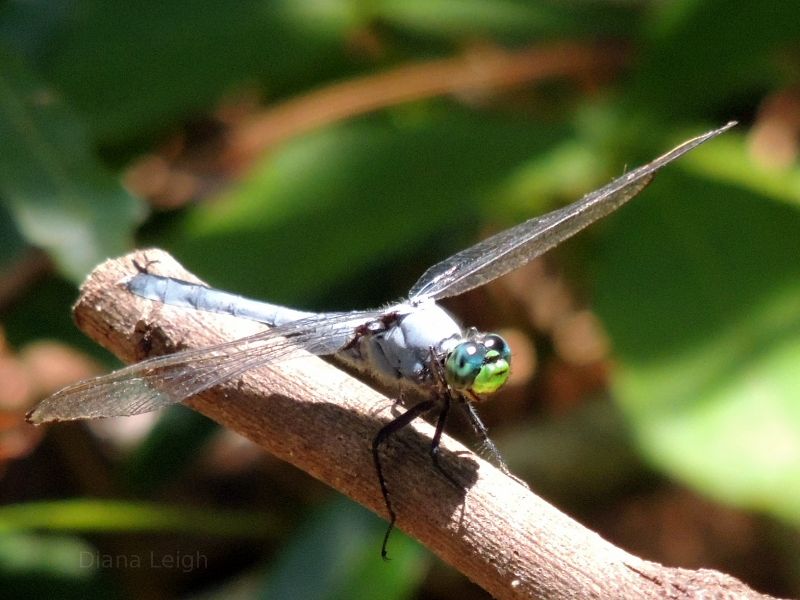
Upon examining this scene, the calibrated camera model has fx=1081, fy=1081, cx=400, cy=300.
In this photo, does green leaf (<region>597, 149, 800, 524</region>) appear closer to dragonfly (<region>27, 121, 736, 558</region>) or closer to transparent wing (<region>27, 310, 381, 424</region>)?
dragonfly (<region>27, 121, 736, 558</region>)

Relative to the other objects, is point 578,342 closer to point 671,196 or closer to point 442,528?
point 671,196

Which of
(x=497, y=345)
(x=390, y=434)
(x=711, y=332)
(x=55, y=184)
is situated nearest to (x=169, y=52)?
(x=55, y=184)

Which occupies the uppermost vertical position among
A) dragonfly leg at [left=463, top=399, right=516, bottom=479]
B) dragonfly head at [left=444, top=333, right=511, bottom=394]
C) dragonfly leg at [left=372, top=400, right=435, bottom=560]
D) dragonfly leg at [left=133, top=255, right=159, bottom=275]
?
dragonfly leg at [left=133, top=255, right=159, bottom=275]

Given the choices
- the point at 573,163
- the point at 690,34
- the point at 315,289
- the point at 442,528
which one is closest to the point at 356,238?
the point at 315,289

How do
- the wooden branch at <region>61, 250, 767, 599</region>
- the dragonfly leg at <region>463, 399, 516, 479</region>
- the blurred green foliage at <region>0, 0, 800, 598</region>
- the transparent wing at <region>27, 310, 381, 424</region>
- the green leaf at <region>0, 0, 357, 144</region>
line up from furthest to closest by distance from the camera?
1. the green leaf at <region>0, 0, 357, 144</region>
2. the blurred green foliage at <region>0, 0, 800, 598</region>
3. the dragonfly leg at <region>463, 399, 516, 479</region>
4. the transparent wing at <region>27, 310, 381, 424</region>
5. the wooden branch at <region>61, 250, 767, 599</region>

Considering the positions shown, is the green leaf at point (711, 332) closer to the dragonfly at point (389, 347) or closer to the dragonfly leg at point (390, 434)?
the dragonfly at point (389, 347)

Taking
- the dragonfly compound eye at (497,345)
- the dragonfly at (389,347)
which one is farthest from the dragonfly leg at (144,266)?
the dragonfly compound eye at (497,345)

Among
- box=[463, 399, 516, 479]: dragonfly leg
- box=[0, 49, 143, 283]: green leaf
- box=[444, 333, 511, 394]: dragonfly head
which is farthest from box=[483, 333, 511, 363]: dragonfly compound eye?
box=[0, 49, 143, 283]: green leaf
